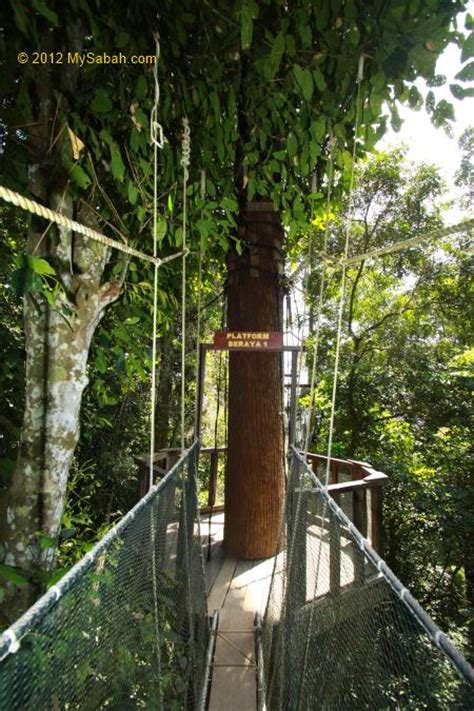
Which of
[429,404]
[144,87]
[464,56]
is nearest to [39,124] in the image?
[144,87]

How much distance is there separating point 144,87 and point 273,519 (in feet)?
8.68

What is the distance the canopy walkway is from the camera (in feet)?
2.10

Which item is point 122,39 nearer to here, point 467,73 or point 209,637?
point 467,73

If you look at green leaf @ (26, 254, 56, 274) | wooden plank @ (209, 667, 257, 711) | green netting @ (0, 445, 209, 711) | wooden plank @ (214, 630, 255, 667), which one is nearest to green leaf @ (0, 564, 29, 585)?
green netting @ (0, 445, 209, 711)

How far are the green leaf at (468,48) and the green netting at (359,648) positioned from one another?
130cm

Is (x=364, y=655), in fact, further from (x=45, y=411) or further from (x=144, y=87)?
(x=144, y=87)

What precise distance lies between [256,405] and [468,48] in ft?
7.37

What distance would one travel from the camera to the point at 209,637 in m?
2.07

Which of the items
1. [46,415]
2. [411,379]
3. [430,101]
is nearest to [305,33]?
[430,101]

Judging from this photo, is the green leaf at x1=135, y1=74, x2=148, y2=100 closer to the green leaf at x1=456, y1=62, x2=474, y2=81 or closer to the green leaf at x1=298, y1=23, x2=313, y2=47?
the green leaf at x1=298, y1=23, x2=313, y2=47

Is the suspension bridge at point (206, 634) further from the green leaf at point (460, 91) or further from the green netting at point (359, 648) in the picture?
the green leaf at point (460, 91)

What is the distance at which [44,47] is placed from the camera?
1297mm

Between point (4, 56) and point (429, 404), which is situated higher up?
point (4, 56)

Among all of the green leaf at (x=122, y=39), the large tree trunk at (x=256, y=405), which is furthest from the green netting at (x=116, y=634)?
the green leaf at (x=122, y=39)
